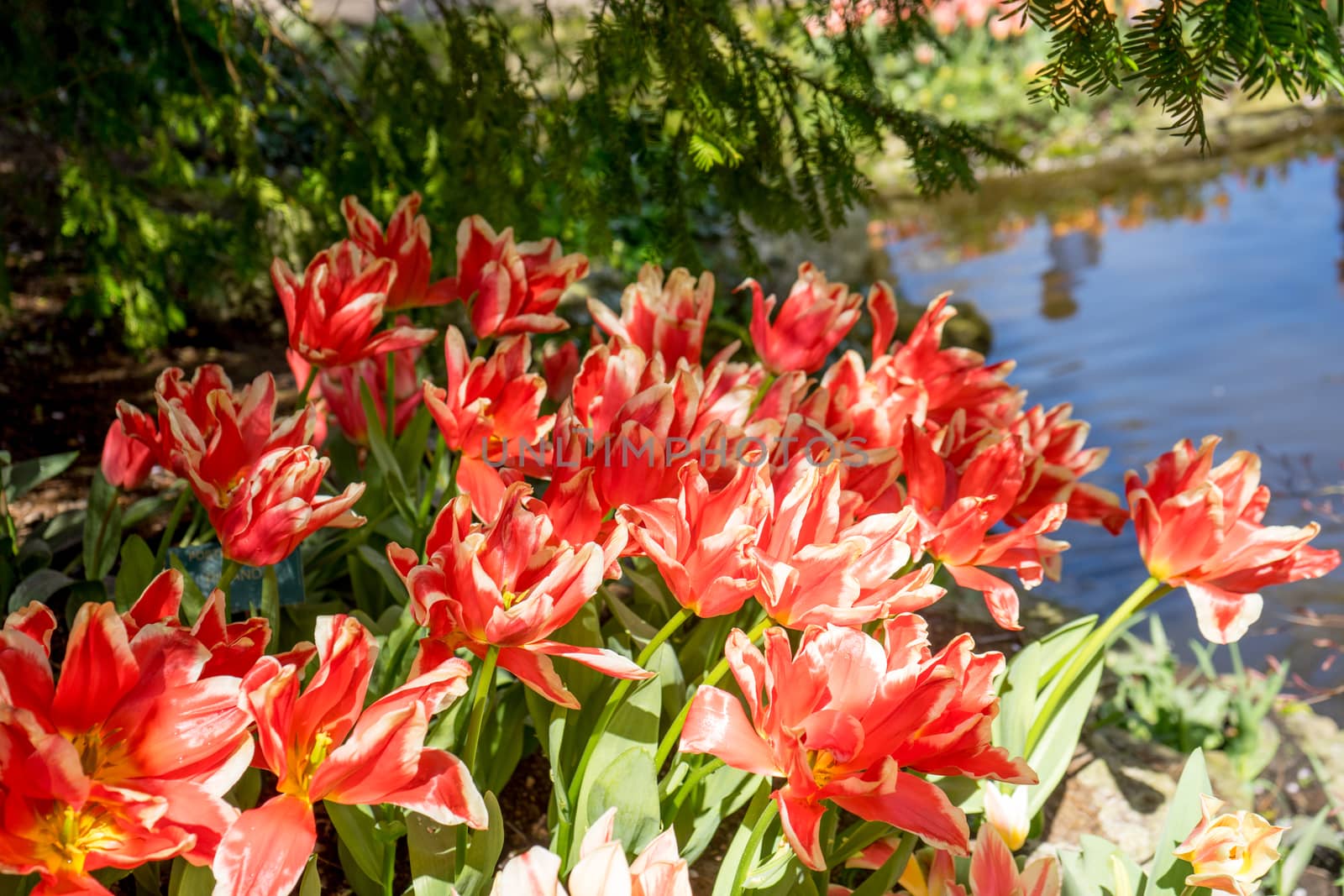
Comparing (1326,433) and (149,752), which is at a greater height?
(149,752)

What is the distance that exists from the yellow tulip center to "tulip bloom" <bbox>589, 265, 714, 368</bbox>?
2.87 ft

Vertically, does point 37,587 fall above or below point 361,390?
below

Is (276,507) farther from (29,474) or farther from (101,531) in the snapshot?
(29,474)

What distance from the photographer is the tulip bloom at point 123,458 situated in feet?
5.19

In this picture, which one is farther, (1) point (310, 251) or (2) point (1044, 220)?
(2) point (1044, 220)

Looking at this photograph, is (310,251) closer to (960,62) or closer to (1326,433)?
(1326,433)

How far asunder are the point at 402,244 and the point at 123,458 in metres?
0.50

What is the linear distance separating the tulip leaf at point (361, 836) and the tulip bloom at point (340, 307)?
22.6 inches

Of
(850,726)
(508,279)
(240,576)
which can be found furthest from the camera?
(508,279)

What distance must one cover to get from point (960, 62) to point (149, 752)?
1065cm

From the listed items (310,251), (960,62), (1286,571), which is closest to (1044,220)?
(960,62)

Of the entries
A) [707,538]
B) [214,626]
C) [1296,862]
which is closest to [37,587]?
[214,626]

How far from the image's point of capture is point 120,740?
35.4 inches

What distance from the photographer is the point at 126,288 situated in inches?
95.9
